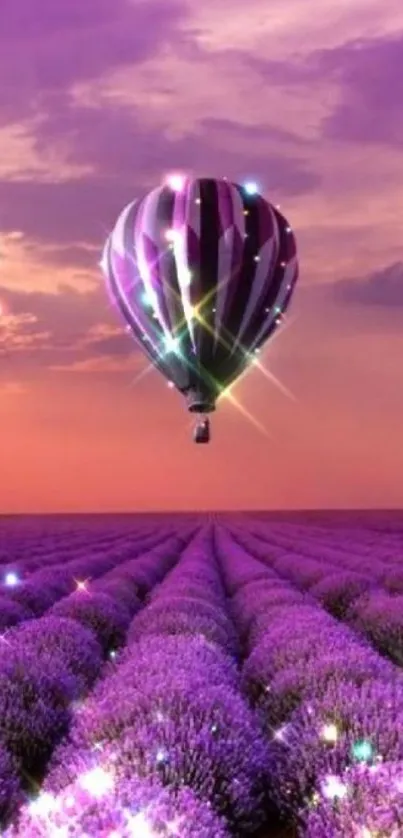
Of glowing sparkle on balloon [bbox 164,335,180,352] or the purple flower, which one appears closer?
the purple flower

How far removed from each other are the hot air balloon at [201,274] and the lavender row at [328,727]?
23.9ft

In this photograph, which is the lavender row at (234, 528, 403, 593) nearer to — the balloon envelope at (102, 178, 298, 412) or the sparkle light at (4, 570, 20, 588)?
the balloon envelope at (102, 178, 298, 412)

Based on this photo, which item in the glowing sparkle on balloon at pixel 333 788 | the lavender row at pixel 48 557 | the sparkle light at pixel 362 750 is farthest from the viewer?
the lavender row at pixel 48 557

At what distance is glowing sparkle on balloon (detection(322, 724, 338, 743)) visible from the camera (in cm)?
644

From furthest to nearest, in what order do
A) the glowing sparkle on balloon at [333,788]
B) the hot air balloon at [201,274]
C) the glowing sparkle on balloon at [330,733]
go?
the hot air balloon at [201,274]
the glowing sparkle on balloon at [330,733]
the glowing sparkle on balloon at [333,788]

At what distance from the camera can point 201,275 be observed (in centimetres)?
1706

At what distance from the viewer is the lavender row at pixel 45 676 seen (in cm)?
768

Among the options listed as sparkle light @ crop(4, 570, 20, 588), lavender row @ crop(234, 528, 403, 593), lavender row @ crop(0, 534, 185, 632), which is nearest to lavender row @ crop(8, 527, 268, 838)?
lavender row @ crop(0, 534, 185, 632)

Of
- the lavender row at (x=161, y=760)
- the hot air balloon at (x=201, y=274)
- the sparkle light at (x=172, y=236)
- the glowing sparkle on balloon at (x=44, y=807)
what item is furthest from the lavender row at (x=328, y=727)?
the sparkle light at (x=172, y=236)

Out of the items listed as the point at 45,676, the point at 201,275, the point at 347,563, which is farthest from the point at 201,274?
the point at 45,676

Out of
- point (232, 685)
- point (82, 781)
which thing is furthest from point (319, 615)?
point (82, 781)

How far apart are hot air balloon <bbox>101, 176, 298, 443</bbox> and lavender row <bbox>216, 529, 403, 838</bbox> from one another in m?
7.29

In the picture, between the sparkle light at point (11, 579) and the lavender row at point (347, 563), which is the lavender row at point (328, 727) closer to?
the lavender row at point (347, 563)

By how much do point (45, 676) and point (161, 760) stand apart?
2.63 meters
